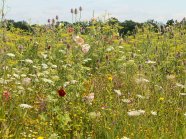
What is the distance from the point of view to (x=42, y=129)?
423cm

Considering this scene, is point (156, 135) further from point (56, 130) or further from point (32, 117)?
point (32, 117)

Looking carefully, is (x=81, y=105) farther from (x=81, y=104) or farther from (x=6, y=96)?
(x=6, y=96)

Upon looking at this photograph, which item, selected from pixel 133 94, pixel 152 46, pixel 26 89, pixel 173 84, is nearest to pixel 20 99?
pixel 26 89

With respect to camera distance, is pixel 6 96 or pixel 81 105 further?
pixel 81 105

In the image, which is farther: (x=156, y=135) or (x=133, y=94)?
(x=133, y=94)

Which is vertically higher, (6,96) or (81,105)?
(6,96)

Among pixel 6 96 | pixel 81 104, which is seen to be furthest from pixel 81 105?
pixel 6 96

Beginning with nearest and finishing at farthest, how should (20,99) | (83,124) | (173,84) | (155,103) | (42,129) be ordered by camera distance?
(42,129) < (83,124) < (20,99) < (155,103) < (173,84)

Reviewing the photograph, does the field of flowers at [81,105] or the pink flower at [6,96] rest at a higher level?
the pink flower at [6,96]

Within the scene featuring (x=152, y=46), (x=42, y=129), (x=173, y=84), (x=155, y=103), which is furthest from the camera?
(x=152, y=46)

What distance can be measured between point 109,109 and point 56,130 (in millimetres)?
630

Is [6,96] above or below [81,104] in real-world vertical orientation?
above

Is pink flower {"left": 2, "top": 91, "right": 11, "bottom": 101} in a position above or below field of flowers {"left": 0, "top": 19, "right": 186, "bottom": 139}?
above

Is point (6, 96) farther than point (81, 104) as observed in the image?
No
